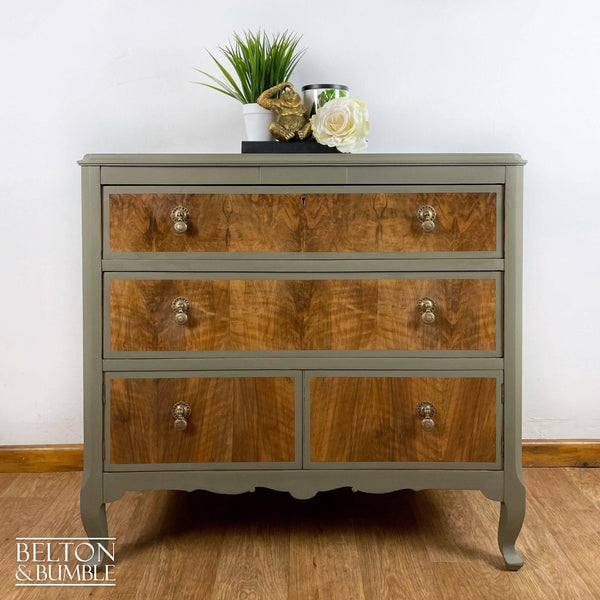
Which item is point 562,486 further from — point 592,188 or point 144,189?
point 144,189

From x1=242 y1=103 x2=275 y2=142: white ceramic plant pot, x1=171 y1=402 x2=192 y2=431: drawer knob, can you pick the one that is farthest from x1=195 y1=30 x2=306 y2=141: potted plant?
x1=171 y1=402 x2=192 y2=431: drawer knob

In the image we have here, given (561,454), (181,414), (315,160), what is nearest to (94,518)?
(181,414)

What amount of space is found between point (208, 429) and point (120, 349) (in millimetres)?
277

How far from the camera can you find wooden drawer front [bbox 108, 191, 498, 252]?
4.57 feet

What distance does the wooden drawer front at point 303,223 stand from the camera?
1394 millimetres

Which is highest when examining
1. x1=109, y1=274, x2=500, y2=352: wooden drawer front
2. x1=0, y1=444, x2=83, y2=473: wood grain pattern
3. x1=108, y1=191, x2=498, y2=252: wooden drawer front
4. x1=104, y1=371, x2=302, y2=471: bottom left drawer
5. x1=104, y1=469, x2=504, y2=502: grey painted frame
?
x1=108, y1=191, x2=498, y2=252: wooden drawer front

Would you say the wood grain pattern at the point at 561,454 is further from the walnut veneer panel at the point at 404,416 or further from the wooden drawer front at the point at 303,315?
the wooden drawer front at the point at 303,315

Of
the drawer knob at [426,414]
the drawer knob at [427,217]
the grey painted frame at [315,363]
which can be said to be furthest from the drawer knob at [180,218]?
the drawer knob at [426,414]

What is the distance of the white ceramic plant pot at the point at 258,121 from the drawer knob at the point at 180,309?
51cm

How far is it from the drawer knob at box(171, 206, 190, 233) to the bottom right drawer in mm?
449

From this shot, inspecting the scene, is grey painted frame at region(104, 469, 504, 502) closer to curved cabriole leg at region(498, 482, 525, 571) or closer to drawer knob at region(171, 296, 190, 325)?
curved cabriole leg at region(498, 482, 525, 571)

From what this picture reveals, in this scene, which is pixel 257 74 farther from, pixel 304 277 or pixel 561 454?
pixel 561 454

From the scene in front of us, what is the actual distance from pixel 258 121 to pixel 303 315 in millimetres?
563

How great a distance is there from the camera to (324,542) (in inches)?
61.7
